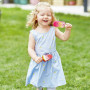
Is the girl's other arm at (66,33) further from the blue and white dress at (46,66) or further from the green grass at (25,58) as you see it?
the green grass at (25,58)

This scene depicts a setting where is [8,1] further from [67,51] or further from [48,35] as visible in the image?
[48,35]

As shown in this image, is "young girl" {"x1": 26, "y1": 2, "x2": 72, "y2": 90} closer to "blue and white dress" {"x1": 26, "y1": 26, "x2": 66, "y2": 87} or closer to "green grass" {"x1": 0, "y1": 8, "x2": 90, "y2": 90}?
"blue and white dress" {"x1": 26, "y1": 26, "x2": 66, "y2": 87}

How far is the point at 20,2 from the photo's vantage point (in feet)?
71.9

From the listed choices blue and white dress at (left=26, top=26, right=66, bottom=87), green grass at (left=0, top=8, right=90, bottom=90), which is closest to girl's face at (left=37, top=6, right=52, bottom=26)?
blue and white dress at (left=26, top=26, right=66, bottom=87)

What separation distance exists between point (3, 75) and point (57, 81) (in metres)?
1.79

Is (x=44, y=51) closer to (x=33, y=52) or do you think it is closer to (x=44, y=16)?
A: (x=33, y=52)

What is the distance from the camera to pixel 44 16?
3357mm

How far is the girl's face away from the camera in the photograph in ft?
11.0

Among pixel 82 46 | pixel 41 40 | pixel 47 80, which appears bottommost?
pixel 82 46

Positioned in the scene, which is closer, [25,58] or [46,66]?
[46,66]

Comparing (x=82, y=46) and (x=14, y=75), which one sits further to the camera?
(x=82, y=46)

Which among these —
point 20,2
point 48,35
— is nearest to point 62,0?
point 20,2

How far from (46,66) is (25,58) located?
2699mm

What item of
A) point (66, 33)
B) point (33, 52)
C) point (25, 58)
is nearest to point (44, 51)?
point (33, 52)
